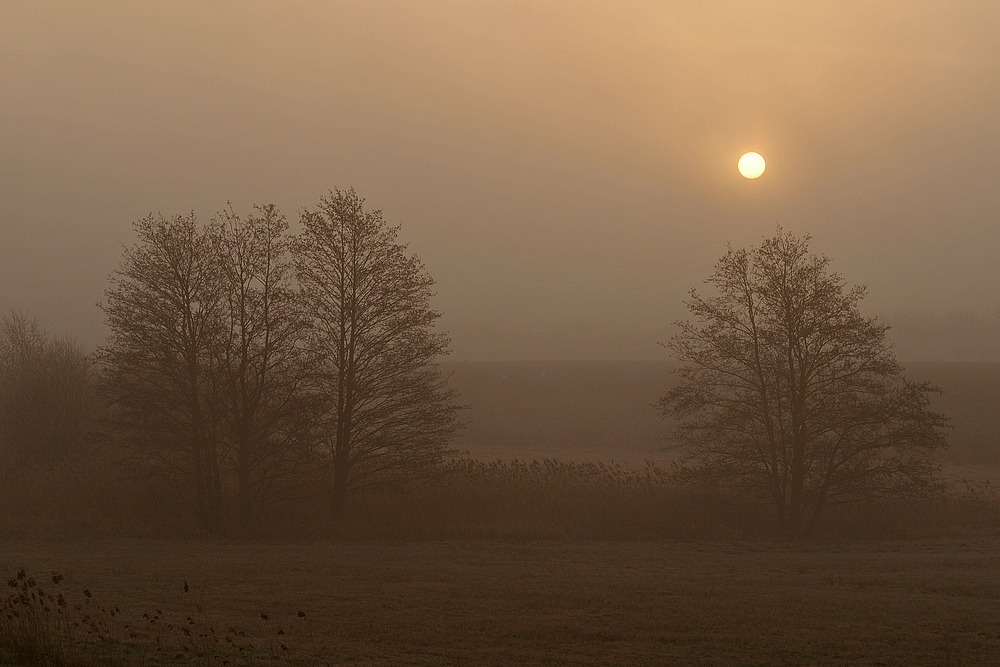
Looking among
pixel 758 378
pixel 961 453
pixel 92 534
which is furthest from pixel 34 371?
pixel 961 453

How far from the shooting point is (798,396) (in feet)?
94.7

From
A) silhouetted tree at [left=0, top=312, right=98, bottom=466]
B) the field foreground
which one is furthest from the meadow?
silhouetted tree at [left=0, top=312, right=98, bottom=466]

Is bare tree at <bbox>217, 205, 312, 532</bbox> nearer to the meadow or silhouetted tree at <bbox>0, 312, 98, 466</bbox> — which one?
the meadow

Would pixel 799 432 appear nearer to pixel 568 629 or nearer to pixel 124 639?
pixel 568 629

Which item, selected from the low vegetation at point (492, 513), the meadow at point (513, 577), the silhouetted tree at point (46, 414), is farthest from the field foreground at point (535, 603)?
the silhouetted tree at point (46, 414)

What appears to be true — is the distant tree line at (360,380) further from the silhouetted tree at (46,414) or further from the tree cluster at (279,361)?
the silhouetted tree at (46,414)

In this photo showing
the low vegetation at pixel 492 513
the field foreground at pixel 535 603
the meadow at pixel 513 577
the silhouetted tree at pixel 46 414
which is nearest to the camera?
the field foreground at pixel 535 603

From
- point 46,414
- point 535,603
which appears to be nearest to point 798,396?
point 535,603

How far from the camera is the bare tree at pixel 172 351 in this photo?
27.5 m

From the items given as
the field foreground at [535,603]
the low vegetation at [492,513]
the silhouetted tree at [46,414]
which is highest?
the silhouetted tree at [46,414]

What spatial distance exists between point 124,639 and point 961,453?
54.4m

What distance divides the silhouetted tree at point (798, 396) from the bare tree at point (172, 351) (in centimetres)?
1696

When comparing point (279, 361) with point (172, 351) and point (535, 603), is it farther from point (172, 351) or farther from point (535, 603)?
point (535, 603)

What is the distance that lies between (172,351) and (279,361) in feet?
12.4
